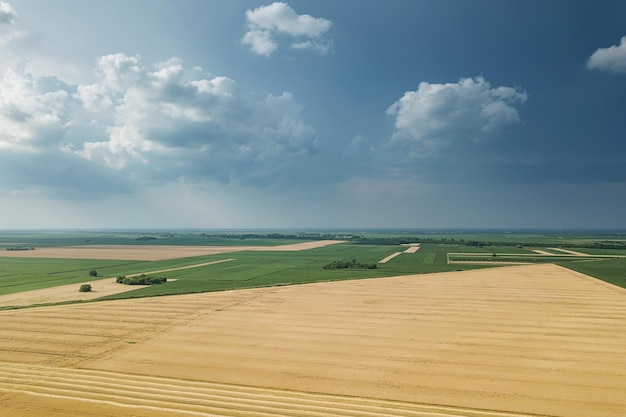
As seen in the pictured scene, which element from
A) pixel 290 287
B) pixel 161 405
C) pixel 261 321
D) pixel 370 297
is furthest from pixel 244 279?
pixel 161 405

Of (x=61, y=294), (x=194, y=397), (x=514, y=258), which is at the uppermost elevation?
(x=194, y=397)

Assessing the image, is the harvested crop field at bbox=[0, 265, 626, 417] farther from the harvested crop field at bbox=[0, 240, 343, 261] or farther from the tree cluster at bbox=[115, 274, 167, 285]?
the harvested crop field at bbox=[0, 240, 343, 261]

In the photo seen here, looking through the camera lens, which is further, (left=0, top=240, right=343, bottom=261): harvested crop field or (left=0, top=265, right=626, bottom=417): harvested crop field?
(left=0, top=240, right=343, bottom=261): harvested crop field

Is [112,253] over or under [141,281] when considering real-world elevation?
under

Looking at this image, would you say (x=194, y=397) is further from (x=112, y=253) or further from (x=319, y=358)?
(x=112, y=253)

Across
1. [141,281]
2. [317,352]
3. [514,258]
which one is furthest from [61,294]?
[514,258]

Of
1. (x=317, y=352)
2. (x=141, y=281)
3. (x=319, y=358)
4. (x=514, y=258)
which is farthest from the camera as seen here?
(x=514, y=258)

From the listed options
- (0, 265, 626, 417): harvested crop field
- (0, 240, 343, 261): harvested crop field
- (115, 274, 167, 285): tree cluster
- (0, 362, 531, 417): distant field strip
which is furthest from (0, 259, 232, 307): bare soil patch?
(0, 240, 343, 261): harvested crop field
